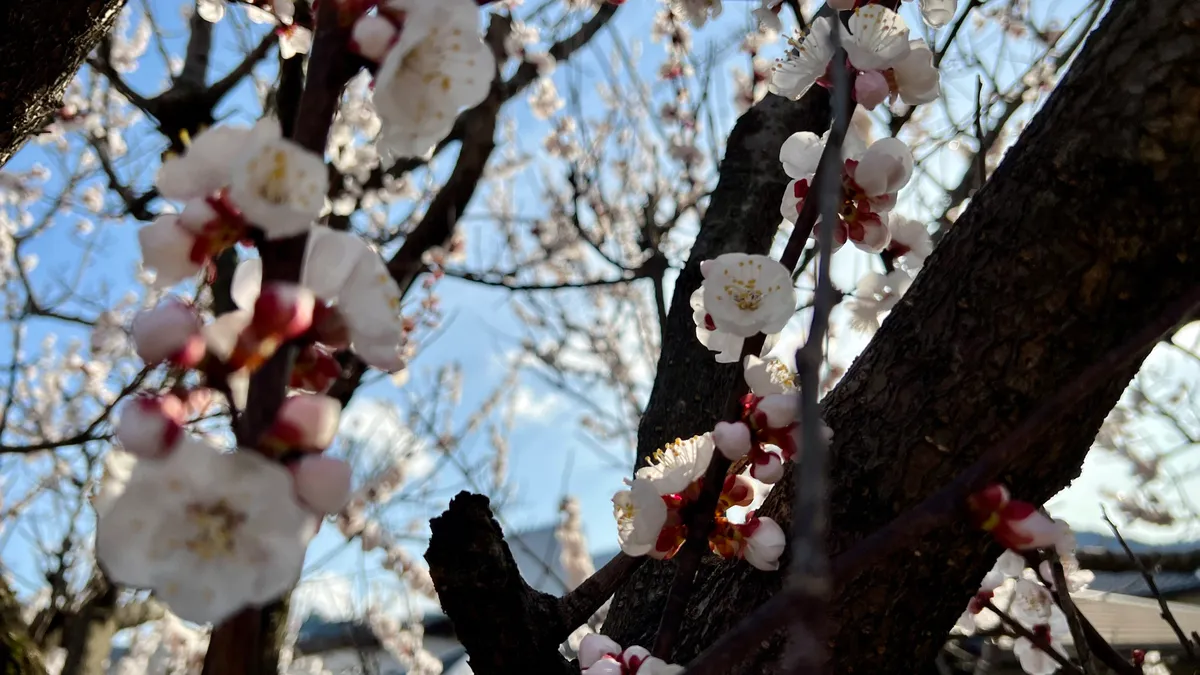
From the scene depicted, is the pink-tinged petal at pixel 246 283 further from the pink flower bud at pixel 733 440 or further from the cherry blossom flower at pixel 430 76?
the pink flower bud at pixel 733 440

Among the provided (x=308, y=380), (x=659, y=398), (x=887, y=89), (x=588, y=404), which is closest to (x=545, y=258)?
(x=588, y=404)

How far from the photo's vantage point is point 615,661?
2.97ft

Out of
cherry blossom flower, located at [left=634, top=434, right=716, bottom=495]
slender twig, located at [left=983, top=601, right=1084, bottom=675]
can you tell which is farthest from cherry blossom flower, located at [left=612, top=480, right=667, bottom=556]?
slender twig, located at [left=983, top=601, right=1084, bottom=675]

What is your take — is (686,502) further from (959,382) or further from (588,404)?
(588,404)

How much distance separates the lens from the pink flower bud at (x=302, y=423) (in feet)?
1.56

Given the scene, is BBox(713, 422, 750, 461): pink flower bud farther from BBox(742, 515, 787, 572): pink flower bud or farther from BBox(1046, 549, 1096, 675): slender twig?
BBox(1046, 549, 1096, 675): slender twig

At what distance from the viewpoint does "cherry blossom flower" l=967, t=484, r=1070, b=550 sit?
26.3 inches

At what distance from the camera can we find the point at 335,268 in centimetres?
56

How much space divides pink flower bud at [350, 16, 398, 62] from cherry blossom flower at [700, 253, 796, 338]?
0.58 m

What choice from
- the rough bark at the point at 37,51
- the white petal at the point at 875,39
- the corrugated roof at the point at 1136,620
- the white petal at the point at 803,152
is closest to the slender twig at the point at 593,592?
the white petal at the point at 803,152

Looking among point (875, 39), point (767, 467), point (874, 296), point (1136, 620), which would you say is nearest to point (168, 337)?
point (767, 467)

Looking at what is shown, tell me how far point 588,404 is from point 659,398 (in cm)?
357

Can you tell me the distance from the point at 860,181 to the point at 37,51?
56.1 inches

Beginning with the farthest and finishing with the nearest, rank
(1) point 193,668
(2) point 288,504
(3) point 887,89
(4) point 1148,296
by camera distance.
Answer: (1) point 193,668 < (3) point 887,89 < (4) point 1148,296 < (2) point 288,504
